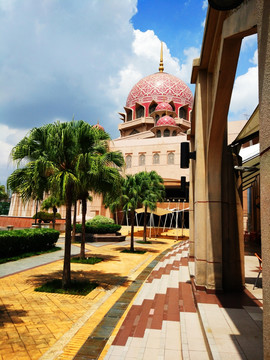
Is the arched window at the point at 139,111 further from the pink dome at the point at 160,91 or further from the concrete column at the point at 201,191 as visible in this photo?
the concrete column at the point at 201,191

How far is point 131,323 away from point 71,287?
3.24 m

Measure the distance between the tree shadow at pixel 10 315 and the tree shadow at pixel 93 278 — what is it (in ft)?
7.07

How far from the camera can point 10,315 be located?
Result: 553cm

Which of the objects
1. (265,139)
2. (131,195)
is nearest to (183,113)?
(131,195)

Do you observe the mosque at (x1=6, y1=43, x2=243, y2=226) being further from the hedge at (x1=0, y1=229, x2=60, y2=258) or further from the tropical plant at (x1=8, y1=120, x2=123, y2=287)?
the tropical plant at (x1=8, y1=120, x2=123, y2=287)

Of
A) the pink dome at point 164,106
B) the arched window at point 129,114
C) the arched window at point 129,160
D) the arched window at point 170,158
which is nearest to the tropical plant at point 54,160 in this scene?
the arched window at point 170,158

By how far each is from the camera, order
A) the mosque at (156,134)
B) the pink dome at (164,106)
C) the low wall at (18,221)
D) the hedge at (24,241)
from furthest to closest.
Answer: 1. the pink dome at (164,106)
2. the mosque at (156,134)
3. the low wall at (18,221)
4. the hedge at (24,241)

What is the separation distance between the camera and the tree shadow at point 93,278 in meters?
8.42

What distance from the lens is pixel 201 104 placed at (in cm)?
680

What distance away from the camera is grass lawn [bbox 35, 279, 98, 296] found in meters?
7.41

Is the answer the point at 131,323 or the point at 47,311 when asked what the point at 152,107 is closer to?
the point at 47,311

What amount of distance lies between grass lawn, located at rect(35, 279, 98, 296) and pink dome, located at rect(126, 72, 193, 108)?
5009 cm

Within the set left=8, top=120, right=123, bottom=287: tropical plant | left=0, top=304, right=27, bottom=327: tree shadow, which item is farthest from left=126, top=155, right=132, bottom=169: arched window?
left=0, top=304, right=27, bottom=327: tree shadow

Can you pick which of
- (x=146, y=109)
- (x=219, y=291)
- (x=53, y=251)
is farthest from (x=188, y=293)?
(x=146, y=109)
